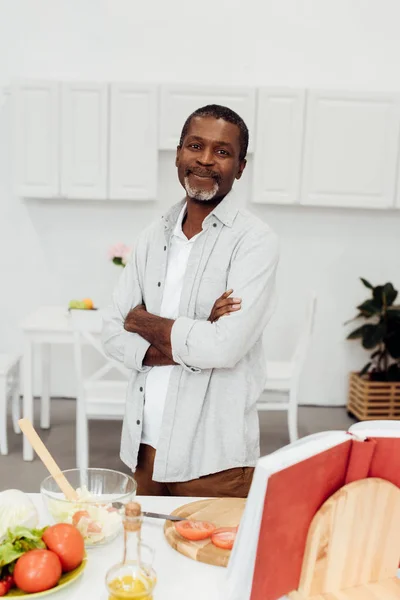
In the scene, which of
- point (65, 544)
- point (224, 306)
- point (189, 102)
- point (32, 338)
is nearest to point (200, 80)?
point (189, 102)

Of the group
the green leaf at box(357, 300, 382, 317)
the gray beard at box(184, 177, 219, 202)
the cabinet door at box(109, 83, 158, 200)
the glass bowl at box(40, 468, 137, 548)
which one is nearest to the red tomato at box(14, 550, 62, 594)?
the glass bowl at box(40, 468, 137, 548)

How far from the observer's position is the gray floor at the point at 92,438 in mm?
3406

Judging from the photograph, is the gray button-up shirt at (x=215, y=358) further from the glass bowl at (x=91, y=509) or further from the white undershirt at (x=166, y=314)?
the glass bowl at (x=91, y=509)

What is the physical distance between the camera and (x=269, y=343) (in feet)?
15.5

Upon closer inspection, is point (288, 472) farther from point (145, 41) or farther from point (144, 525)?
point (145, 41)

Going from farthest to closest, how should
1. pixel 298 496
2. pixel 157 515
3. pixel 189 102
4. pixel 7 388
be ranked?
pixel 189 102 → pixel 7 388 → pixel 157 515 → pixel 298 496

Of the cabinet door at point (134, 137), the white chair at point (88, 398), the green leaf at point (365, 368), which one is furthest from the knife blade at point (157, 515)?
the green leaf at point (365, 368)

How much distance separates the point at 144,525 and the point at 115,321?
70 centimetres

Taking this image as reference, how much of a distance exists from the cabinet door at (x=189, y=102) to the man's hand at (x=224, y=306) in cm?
262

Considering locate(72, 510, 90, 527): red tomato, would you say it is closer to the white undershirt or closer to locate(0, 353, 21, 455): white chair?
the white undershirt

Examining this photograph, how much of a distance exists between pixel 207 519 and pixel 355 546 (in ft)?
1.19

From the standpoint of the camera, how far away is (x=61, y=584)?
108cm

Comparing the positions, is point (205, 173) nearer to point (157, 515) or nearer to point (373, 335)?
point (157, 515)

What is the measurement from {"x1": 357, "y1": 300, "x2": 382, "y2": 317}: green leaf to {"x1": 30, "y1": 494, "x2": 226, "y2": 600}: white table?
128 inches
